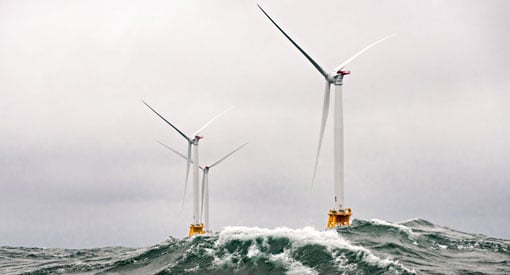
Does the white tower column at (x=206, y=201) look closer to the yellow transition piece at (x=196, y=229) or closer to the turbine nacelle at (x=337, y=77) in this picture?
the yellow transition piece at (x=196, y=229)

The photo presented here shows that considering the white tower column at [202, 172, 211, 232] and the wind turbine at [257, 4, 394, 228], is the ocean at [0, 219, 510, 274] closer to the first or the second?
the wind turbine at [257, 4, 394, 228]

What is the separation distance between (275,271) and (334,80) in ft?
117

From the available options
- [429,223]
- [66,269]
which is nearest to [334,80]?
[429,223]

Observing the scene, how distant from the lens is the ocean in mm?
47188

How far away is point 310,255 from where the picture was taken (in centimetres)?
4894

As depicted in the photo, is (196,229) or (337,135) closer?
(337,135)

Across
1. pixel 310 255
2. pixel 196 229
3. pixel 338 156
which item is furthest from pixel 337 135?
pixel 196 229

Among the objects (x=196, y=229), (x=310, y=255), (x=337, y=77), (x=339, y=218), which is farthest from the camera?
(x=196, y=229)

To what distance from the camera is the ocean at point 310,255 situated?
47188 mm

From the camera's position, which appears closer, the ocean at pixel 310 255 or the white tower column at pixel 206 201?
the ocean at pixel 310 255

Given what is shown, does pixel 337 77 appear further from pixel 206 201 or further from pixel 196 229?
pixel 206 201

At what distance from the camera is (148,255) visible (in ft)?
199

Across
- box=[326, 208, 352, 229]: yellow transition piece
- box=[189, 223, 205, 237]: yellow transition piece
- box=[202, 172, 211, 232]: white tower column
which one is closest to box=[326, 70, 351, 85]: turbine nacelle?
box=[326, 208, 352, 229]: yellow transition piece

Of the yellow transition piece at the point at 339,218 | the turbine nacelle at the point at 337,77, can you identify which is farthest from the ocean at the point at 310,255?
the turbine nacelle at the point at 337,77
